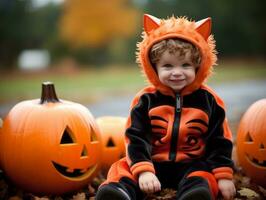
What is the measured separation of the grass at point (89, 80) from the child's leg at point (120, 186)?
7.88 m

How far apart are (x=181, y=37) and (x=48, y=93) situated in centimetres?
125

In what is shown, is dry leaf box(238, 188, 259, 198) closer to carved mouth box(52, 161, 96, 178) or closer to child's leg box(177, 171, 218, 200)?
child's leg box(177, 171, 218, 200)

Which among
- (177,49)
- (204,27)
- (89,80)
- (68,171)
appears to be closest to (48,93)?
(68,171)

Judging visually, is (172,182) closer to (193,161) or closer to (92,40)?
(193,161)

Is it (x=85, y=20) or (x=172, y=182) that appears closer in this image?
(x=172, y=182)

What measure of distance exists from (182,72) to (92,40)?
1719 centimetres

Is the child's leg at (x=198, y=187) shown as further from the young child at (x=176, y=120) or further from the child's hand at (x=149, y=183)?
the child's hand at (x=149, y=183)

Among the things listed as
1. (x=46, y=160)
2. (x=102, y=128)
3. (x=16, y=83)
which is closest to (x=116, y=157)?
(x=102, y=128)

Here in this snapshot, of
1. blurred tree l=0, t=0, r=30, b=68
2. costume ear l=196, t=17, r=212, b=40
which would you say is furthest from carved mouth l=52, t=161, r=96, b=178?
blurred tree l=0, t=0, r=30, b=68

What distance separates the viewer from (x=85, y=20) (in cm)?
1958

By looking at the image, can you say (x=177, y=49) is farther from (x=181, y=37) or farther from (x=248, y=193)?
(x=248, y=193)

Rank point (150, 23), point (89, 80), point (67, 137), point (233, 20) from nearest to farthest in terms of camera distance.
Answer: point (150, 23) → point (67, 137) → point (89, 80) → point (233, 20)

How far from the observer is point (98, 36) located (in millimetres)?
20031

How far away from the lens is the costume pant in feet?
9.32
